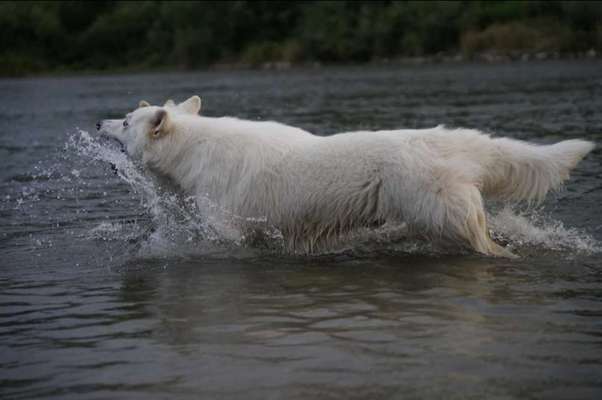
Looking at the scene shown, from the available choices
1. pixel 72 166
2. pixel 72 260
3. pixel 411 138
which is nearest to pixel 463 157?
pixel 411 138

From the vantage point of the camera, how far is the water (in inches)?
199

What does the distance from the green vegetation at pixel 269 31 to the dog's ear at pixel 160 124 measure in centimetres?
4519

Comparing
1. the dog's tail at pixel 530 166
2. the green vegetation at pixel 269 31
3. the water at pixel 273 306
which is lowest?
the water at pixel 273 306

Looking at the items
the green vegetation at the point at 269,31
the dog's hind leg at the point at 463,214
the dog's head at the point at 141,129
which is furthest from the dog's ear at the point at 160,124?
the green vegetation at the point at 269,31

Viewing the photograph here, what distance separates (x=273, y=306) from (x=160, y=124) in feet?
9.91

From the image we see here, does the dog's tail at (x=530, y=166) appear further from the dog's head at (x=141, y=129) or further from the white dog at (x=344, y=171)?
the dog's head at (x=141, y=129)

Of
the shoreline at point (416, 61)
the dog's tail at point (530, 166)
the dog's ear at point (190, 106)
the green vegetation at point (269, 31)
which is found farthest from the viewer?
the green vegetation at point (269, 31)

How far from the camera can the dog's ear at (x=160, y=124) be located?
29.2 ft

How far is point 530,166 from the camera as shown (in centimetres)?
769

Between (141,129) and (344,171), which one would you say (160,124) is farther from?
(344,171)

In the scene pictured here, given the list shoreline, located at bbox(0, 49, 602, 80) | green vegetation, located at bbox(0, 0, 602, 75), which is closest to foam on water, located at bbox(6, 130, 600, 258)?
shoreline, located at bbox(0, 49, 602, 80)

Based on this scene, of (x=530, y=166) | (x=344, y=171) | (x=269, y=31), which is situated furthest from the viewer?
(x=269, y=31)

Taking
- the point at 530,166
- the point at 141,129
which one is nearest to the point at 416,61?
the point at 141,129

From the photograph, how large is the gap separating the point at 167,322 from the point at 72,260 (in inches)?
107
